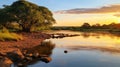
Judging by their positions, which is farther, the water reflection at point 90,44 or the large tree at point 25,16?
the large tree at point 25,16

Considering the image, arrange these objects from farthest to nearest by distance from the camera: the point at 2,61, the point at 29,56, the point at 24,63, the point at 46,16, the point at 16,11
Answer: the point at 46,16 → the point at 16,11 → the point at 29,56 → the point at 24,63 → the point at 2,61

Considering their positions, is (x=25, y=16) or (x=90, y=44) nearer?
(x=90, y=44)

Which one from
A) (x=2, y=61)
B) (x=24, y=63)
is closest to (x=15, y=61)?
(x=24, y=63)

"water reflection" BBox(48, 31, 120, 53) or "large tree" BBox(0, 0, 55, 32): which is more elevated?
"large tree" BBox(0, 0, 55, 32)

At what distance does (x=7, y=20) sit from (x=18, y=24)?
3246 millimetres

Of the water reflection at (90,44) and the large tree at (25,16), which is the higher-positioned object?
the large tree at (25,16)

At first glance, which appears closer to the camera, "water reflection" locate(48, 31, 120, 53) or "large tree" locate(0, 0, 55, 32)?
"water reflection" locate(48, 31, 120, 53)

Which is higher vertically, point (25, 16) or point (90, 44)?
point (25, 16)

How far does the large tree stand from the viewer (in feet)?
177

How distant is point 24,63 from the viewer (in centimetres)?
1955

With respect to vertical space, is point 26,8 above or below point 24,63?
above

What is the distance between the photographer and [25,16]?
177 ft

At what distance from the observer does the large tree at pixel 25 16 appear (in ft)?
177

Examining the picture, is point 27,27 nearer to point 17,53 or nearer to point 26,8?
point 26,8
